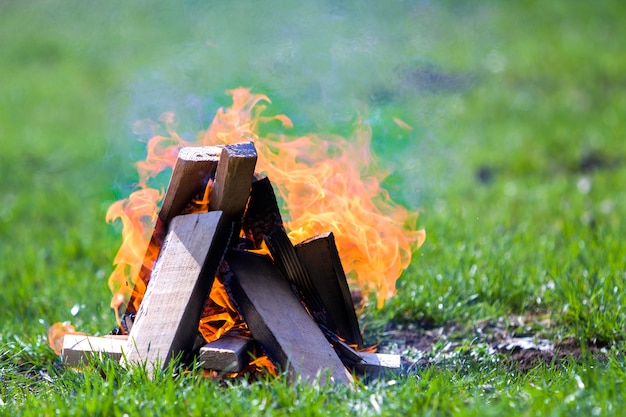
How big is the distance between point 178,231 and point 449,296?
181 cm

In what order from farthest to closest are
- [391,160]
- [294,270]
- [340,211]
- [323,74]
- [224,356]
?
[323,74] < [391,160] < [340,211] < [294,270] < [224,356]

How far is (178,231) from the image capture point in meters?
3.34

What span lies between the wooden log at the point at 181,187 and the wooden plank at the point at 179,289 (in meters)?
0.11

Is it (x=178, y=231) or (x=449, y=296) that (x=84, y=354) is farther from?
(x=449, y=296)

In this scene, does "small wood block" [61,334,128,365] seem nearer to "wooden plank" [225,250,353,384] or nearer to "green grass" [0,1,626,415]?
"green grass" [0,1,626,415]

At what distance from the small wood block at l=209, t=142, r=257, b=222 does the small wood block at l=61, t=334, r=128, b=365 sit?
0.73 meters

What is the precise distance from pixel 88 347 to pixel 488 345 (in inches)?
77.2

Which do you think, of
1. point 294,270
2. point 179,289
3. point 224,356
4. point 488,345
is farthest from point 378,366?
point 179,289

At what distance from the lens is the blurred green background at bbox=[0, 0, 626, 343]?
15.3 feet

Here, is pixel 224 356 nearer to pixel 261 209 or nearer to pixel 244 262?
pixel 244 262

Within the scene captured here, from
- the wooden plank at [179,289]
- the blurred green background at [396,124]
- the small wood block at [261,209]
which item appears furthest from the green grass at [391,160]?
the small wood block at [261,209]

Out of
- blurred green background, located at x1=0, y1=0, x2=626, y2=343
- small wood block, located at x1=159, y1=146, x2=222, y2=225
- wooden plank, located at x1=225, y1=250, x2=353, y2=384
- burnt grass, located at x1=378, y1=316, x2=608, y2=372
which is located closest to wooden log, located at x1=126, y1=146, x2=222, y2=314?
small wood block, located at x1=159, y1=146, x2=222, y2=225

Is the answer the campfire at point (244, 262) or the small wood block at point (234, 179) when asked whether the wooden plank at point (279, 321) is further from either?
the small wood block at point (234, 179)

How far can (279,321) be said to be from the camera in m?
3.21
